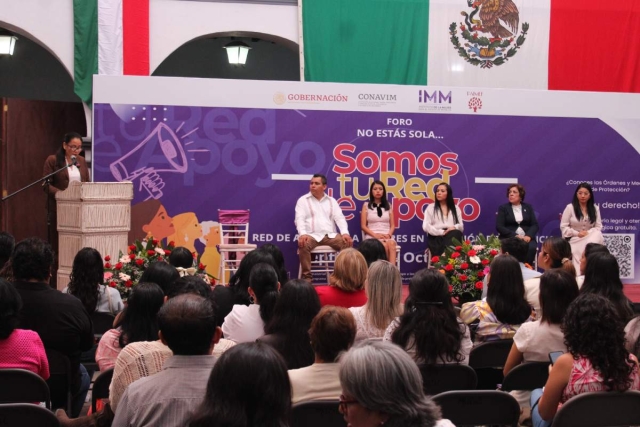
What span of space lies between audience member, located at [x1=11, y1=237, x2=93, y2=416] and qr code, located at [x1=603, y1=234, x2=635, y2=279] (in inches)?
299

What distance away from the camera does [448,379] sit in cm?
363

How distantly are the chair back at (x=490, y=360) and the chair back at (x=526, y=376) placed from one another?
0.44 meters

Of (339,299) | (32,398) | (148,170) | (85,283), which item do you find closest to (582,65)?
(148,170)

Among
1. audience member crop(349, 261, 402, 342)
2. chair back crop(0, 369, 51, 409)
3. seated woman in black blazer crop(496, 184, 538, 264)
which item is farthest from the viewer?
seated woman in black blazer crop(496, 184, 538, 264)

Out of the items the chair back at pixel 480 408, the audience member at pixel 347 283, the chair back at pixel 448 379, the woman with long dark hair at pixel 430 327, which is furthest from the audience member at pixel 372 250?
the chair back at pixel 480 408

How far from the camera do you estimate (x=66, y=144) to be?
28.0ft

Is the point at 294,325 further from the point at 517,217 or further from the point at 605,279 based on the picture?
the point at 517,217

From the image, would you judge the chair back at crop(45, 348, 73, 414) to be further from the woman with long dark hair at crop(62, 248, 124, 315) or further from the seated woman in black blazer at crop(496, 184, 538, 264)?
the seated woman in black blazer at crop(496, 184, 538, 264)

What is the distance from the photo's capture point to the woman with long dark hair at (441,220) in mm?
9438

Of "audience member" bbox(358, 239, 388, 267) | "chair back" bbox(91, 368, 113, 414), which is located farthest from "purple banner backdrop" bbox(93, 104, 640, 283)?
"chair back" bbox(91, 368, 113, 414)

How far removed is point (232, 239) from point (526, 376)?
6042mm

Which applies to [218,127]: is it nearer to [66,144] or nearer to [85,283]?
[66,144]

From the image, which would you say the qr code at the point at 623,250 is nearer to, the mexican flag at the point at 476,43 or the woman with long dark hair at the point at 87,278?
the mexican flag at the point at 476,43

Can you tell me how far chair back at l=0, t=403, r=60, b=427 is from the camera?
2.81m
